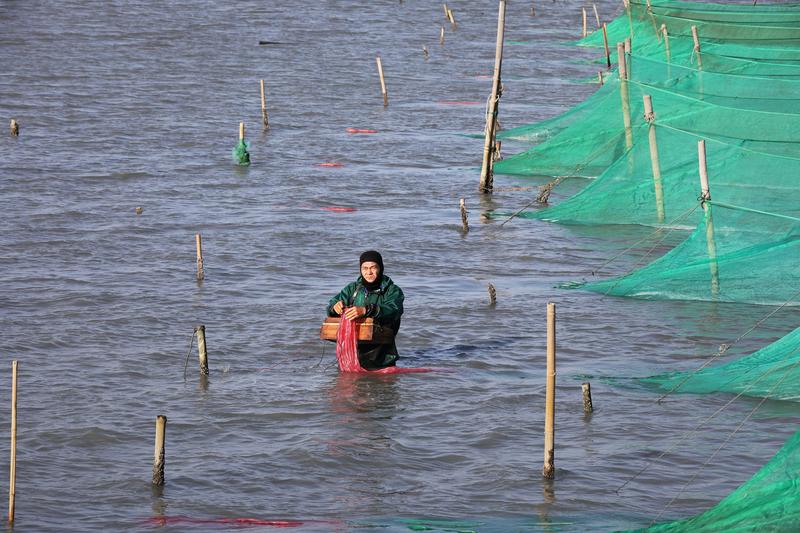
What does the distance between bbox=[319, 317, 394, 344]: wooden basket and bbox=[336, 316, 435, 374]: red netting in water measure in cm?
4

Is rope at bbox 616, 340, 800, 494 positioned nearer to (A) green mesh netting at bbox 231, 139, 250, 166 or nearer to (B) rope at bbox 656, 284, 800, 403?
(B) rope at bbox 656, 284, 800, 403

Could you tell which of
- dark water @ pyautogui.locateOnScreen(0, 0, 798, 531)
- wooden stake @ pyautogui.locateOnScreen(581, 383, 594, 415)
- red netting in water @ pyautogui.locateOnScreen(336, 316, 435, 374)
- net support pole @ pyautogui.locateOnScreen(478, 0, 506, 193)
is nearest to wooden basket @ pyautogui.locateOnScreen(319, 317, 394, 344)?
red netting in water @ pyautogui.locateOnScreen(336, 316, 435, 374)

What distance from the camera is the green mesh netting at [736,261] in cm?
1285

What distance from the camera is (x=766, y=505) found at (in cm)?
658

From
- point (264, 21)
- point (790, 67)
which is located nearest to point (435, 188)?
point (790, 67)

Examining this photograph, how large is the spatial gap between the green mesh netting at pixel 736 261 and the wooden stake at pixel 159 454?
19.5 ft

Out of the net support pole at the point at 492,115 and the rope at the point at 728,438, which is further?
the net support pole at the point at 492,115

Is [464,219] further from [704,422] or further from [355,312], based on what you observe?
[704,422]

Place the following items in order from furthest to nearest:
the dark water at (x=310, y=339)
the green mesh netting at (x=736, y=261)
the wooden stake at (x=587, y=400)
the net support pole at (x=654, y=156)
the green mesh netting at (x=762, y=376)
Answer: the net support pole at (x=654, y=156)
the green mesh netting at (x=736, y=261)
the wooden stake at (x=587, y=400)
the green mesh netting at (x=762, y=376)
the dark water at (x=310, y=339)

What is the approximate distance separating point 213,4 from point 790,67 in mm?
30041

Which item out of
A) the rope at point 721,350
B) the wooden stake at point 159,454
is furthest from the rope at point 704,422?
the wooden stake at point 159,454

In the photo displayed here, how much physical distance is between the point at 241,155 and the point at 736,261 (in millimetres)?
11447

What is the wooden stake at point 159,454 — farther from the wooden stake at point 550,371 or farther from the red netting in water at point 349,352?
the wooden stake at point 550,371

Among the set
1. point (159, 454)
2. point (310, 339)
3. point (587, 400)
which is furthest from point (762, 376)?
point (310, 339)
